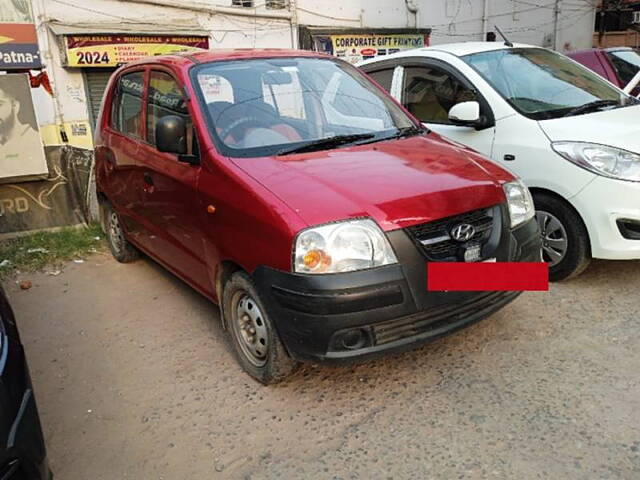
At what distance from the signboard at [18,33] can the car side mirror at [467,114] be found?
8.12 m

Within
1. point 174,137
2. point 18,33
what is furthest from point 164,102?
point 18,33

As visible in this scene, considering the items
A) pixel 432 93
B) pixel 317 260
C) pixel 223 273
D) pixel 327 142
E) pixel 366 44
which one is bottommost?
pixel 223 273

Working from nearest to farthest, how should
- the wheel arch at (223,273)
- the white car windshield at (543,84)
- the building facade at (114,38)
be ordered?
the wheel arch at (223,273) < the white car windshield at (543,84) < the building facade at (114,38)

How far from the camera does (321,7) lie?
13.4 m

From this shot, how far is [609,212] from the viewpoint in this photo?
146 inches

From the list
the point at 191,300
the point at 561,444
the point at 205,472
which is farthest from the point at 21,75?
the point at 561,444

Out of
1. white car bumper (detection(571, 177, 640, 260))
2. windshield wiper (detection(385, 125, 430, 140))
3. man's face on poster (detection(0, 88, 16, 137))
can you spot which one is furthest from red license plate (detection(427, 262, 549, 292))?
man's face on poster (detection(0, 88, 16, 137))

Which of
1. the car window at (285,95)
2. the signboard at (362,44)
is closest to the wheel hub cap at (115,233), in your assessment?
the car window at (285,95)

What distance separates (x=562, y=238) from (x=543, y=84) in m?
1.39

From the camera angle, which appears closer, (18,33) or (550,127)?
(550,127)

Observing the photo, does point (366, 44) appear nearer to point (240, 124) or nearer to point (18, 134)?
point (18, 134)

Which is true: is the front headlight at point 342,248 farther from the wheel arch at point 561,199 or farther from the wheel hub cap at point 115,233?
the wheel hub cap at point 115,233

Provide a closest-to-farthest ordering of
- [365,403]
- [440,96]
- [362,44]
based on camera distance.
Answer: [365,403]
[440,96]
[362,44]

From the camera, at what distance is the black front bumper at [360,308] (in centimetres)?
253
